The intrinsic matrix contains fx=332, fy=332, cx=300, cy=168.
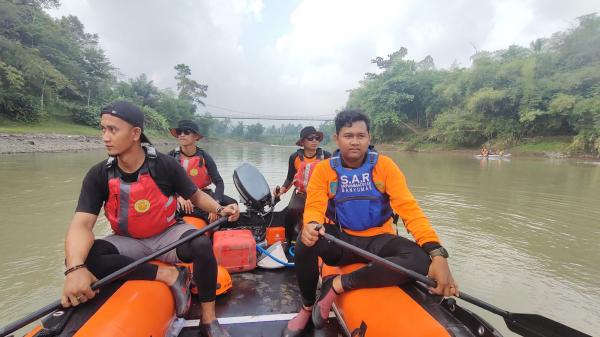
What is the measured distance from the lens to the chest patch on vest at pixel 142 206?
206 cm

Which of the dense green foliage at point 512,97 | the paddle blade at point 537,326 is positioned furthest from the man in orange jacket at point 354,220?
the dense green foliage at point 512,97

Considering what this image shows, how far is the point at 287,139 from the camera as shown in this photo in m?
84.6

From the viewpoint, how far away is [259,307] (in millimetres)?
2361

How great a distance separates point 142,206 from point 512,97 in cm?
3124

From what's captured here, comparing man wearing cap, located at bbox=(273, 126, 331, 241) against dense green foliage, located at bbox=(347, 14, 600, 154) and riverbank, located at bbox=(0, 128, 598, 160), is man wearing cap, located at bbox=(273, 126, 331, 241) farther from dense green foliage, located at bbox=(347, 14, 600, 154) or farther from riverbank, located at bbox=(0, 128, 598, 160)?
dense green foliage, located at bbox=(347, 14, 600, 154)

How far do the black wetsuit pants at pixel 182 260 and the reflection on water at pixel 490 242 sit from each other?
1817 mm

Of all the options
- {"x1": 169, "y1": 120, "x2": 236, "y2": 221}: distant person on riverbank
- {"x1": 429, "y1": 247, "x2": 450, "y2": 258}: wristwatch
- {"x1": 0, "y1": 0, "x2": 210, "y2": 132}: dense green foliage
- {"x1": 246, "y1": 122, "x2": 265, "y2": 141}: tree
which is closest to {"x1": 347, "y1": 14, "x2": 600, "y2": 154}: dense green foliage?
{"x1": 169, "y1": 120, "x2": 236, "y2": 221}: distant person on riverbank

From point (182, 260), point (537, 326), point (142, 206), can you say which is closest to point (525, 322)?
point (537, 326)

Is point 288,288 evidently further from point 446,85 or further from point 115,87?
point 115,87

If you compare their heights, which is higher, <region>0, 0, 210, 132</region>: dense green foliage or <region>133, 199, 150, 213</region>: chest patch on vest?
<region>0, 0, 210, 132</region>: dense green foliage

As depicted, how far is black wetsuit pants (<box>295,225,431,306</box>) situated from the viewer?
5.88ft

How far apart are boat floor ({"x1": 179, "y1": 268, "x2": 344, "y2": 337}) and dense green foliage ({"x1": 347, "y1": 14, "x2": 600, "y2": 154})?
2555 cm

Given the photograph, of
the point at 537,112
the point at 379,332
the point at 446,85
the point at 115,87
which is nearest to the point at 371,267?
the point at 379,332

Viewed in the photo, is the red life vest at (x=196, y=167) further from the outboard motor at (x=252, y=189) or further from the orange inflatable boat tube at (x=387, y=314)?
the orange inflatable boat tube at (x=387, y=314)
